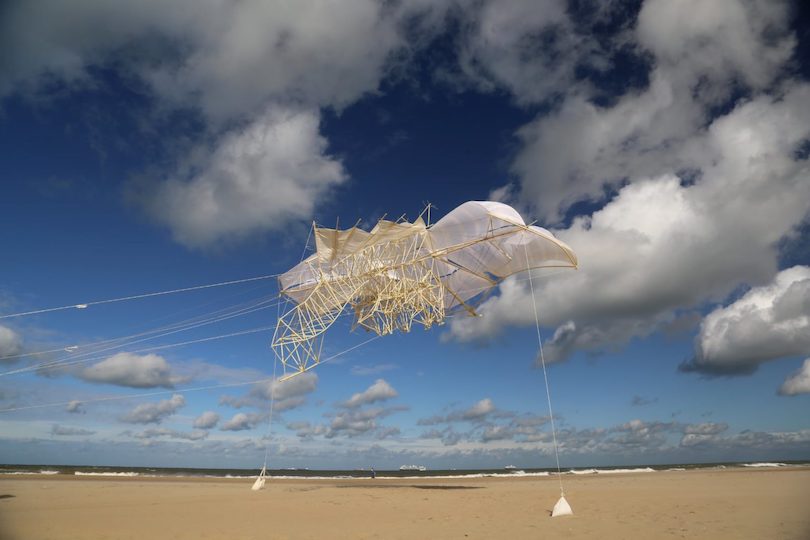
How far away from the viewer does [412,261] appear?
17.9m

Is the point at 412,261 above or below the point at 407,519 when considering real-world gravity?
above

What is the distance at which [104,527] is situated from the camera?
1130cm

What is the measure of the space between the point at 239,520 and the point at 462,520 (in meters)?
6.26

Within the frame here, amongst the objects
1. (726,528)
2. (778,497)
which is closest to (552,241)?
(726,528)

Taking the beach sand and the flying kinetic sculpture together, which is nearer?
the beach sand

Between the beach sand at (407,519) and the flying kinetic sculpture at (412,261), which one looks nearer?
the beach sand at (407,519)

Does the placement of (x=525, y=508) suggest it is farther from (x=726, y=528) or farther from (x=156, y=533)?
(x=156, y=533)

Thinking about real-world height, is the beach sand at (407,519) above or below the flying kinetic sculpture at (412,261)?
below

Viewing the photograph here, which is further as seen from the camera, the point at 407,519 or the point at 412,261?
the point at 412,261

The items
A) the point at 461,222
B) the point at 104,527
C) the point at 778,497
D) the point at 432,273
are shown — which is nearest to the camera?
the point at 104,527

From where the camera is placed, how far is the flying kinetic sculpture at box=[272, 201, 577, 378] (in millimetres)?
17219

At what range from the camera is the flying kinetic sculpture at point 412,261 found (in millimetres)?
17219

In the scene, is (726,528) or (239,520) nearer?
(726,528)

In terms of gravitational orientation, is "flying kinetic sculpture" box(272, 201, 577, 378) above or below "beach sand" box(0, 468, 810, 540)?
above
